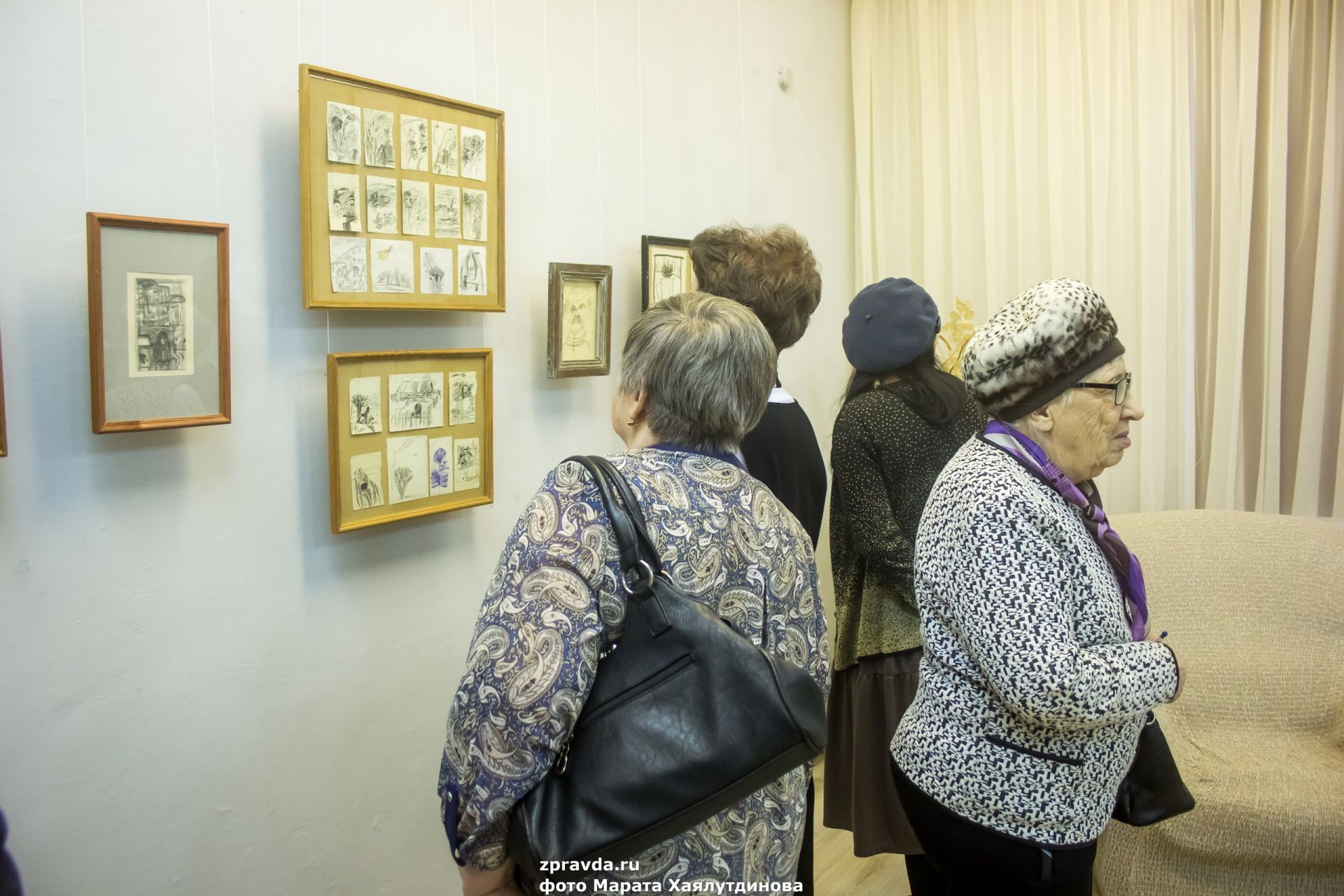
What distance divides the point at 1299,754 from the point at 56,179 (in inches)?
119

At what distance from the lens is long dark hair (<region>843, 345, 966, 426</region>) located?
6.88ft

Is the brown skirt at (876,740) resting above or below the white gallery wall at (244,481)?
below

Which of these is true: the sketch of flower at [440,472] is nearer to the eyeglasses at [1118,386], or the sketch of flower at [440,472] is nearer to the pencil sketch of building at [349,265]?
the pencil sketch of building at [349,265]

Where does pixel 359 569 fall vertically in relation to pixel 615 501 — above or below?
below

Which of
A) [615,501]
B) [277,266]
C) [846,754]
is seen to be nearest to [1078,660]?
[615,501]

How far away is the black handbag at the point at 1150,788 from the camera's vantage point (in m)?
1.53

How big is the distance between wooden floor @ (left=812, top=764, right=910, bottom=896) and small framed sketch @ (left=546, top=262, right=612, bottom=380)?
127cm

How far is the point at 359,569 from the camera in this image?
6.64 feet

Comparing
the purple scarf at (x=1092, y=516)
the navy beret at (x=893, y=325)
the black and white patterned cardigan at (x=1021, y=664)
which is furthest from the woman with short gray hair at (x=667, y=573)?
the navy beret at (x=893, y=325)

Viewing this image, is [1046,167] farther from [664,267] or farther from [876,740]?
[876,740]

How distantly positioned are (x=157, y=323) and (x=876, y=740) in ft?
5.60

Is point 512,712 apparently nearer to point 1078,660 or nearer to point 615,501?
point 615,501

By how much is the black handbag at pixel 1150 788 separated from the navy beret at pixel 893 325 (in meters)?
0.92

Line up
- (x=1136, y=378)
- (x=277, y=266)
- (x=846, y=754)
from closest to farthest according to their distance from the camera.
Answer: (x=277, y=266) < (x=846, y=754) < (x=1136, y=378)
